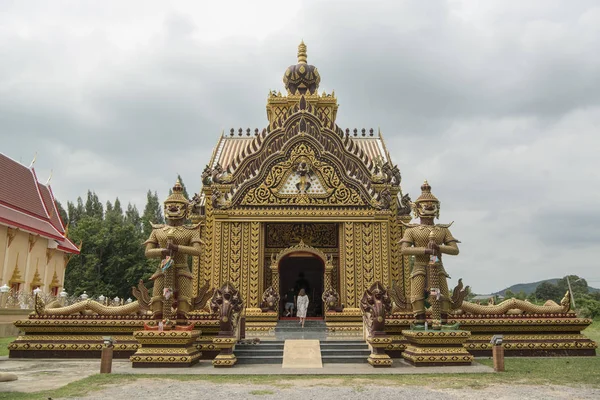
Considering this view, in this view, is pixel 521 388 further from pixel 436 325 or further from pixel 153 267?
pixel 153 267

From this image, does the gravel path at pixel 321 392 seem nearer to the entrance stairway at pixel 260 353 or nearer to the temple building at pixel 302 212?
the entrance stairway at pixel 260 353

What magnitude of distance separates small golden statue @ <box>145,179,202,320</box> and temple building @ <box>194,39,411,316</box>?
278 centimetres

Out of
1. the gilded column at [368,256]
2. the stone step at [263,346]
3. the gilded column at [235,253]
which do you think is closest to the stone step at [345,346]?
the stone step at [263,346]

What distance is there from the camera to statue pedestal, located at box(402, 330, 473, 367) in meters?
9.40

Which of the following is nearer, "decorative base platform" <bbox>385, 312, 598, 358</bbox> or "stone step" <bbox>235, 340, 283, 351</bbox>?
"stone step" <bbox>235, 340, 283, 351</bbox>

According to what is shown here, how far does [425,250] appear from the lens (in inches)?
404

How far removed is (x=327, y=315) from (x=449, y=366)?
4249 mm

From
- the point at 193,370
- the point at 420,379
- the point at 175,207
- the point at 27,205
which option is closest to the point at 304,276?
the point at 175,207

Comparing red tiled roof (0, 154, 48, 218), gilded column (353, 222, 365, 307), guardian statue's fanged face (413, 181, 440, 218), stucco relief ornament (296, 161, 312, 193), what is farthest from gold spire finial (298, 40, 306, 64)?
red tiled roof (0, 154, 48, 218)

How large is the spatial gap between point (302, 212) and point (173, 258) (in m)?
4.37

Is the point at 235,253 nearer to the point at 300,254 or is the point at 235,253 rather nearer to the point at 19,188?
the point at 300,254

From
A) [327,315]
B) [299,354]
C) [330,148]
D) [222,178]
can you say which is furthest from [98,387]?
[330,148]

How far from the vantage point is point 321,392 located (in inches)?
265

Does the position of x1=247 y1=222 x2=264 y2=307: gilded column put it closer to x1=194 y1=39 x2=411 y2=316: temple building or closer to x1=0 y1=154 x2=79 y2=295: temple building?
x1=194 y1=39 x2=411 y2=316: temple building
